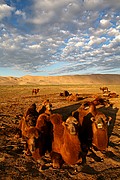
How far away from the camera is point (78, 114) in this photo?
11.3 metres

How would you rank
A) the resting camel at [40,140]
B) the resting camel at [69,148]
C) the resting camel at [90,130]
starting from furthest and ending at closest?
the resting camel at [90,130], the resting camel at [40,140], the resting camel at [69,148]

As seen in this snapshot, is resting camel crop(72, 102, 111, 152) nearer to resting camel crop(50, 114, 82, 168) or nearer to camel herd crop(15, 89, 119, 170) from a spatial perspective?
camel herd crop(15, 89, 119, 170)

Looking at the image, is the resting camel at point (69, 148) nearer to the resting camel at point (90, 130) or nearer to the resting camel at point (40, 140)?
the resting camel at point (40, 140)

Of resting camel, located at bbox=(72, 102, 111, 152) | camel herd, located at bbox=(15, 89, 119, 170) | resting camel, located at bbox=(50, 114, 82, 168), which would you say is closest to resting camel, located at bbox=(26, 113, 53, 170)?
camel herd, located at bbox=(15, 89, 119, 170)

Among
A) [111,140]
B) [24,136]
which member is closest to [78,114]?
[111,140]

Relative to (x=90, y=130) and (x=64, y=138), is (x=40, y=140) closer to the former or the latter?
(x=64, y=138)

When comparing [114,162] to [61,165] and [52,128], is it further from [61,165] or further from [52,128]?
[52,128]

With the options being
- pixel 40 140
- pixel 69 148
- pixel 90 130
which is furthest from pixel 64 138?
pixel 90 130

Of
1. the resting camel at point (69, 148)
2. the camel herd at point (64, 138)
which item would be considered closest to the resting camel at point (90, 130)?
the camel herd at point (64, 138)

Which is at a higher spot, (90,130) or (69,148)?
(90,130)

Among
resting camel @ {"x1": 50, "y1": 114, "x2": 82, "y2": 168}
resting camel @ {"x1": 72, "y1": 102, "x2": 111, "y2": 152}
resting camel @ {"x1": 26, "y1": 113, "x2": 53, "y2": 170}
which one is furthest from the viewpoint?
resting camel @ {"x1": 72, "y1": 102, "x2": 111, "y2": 152}

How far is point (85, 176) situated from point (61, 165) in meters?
1.02

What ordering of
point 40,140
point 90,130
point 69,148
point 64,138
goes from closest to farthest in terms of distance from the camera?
point 69,148 < point 64,138 < point 40,140 < point 90,130

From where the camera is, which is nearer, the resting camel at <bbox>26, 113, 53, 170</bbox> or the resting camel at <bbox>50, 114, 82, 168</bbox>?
the resting camel at <bbox>50, 114, 82, 168</bbox>
